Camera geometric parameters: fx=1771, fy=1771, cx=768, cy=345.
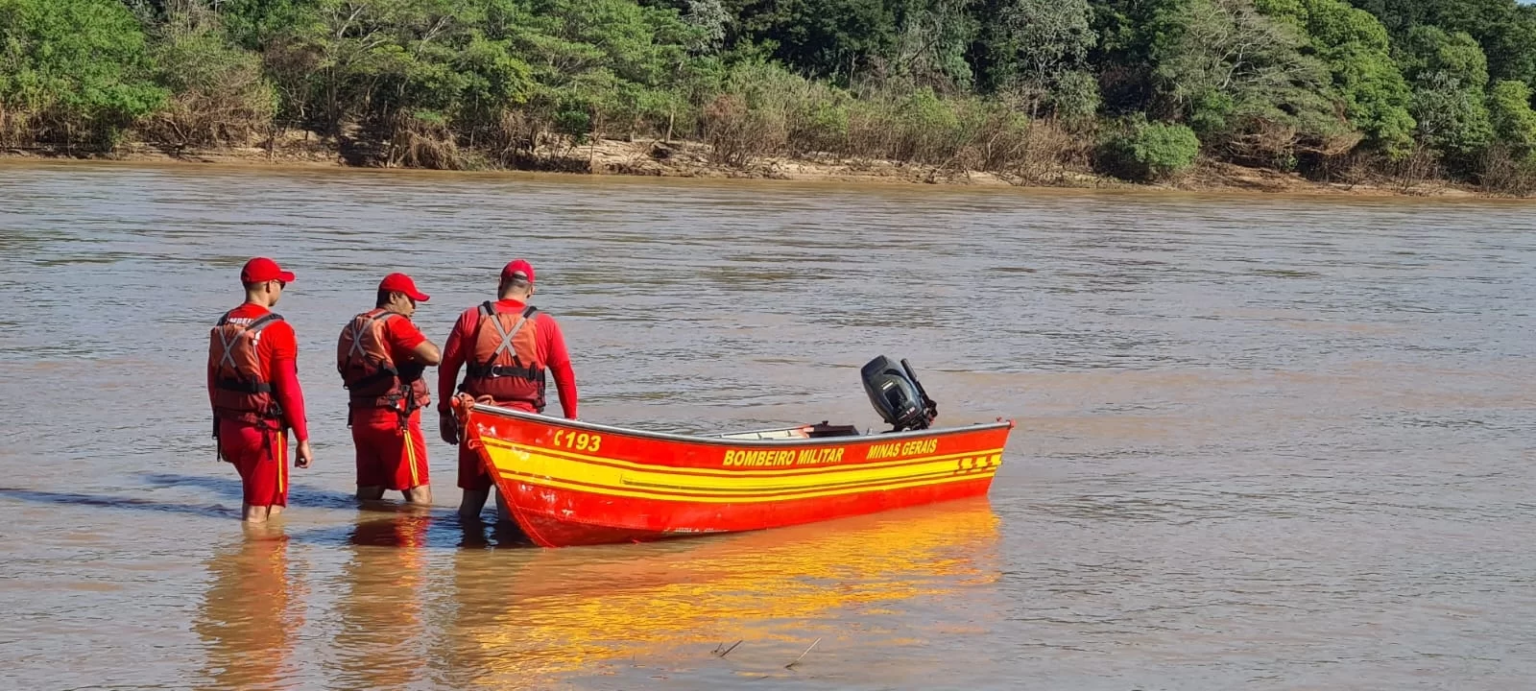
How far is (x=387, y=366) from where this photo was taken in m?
8.91

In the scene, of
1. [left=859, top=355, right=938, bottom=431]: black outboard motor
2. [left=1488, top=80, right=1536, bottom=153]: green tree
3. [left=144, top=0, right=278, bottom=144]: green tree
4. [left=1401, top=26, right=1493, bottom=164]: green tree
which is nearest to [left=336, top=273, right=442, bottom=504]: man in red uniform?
[left=859, top=355, right=938, bottom=431]: black outboard motor

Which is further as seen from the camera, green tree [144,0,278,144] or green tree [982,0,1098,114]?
green tree [982,0,1098,114]

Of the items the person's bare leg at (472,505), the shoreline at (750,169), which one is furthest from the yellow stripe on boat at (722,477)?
the shoreline at (750,169)

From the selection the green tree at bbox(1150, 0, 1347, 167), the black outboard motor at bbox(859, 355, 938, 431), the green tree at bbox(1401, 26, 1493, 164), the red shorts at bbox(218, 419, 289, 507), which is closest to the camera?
the red shorts at bbox(218, 419, 289, 507)

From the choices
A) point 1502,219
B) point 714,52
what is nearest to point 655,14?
point 714,52

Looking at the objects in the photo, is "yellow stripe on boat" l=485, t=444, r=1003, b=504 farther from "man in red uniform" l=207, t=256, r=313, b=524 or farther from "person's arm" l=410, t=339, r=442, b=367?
"man in red uniform" l=207, t=256, r=313, b=524

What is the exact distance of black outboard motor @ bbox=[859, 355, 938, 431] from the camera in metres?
10.2

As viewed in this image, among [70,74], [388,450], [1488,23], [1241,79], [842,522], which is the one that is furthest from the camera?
[1488,23]

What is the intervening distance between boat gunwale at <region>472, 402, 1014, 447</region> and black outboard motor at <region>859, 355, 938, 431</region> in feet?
0.65

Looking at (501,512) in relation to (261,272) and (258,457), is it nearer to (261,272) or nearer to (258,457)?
(258,457)

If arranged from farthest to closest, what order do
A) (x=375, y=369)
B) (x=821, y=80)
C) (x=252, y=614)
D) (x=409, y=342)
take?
(x=821, y=80) < (x=375, y=369) < (x=409, y=342) < (x=252, y=614)

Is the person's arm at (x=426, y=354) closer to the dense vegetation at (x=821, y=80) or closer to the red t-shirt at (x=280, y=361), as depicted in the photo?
the red t-shirt at (x=280, y=361)

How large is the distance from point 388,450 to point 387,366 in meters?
0.63

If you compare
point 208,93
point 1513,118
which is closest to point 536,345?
point 208,93
